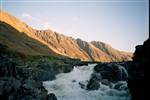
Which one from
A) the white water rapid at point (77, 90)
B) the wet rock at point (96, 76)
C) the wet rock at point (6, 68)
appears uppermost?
the wet rock at point (6, 68)

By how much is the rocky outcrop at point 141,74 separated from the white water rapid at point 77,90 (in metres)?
16.5

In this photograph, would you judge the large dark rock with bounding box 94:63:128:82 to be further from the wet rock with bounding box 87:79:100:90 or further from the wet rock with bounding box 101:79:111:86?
the wet rock with bounding box 87:79:100:90

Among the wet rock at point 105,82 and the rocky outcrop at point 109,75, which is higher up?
the rocky outcrop at point 109,75

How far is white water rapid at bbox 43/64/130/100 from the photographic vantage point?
53662 millimetres

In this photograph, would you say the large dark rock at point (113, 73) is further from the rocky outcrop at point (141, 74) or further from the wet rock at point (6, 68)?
the rocky outcrop at point (141, 74)

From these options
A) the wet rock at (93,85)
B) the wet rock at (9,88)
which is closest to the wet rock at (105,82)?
the wet rock at (93,85)

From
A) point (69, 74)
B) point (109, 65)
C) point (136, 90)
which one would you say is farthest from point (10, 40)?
point (136, 90)

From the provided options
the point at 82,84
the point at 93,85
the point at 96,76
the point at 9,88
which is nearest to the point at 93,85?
the point at 93,85

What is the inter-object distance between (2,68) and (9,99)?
14272 mm

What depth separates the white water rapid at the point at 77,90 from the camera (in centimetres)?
5366

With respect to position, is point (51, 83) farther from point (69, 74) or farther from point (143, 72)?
point (143, 72)

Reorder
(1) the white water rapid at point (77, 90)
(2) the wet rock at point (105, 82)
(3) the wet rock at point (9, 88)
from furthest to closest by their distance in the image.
Result: (2) the wet rock at point (105, 82) < (1) the white water rapid at point (77, 90) < (3) the wet rock at point (9, 88)

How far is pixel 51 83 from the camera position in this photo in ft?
222

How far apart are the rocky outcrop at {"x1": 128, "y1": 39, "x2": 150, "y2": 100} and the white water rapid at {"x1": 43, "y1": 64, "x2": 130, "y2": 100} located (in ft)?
54.2
